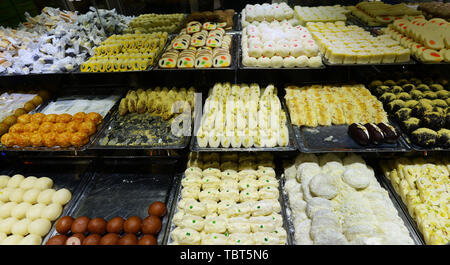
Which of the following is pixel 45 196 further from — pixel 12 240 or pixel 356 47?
pixel 356 47

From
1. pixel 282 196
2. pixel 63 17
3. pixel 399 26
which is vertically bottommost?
pixel 282 196

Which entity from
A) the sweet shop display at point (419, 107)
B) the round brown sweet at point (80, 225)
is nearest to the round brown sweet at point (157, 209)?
the round brown sweet at point (80, 225)

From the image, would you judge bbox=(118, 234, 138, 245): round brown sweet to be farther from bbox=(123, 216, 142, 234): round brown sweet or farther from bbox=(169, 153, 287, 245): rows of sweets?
bbox=(169, 153, 287, 245): rows of sweets

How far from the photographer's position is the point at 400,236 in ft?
6.65

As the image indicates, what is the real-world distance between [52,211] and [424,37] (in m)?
4.41

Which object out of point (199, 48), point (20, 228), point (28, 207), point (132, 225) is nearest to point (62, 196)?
point (28, 207)

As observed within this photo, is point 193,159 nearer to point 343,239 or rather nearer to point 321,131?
point 321,131

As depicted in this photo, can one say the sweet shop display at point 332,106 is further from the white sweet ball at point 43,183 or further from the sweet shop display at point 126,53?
the white sweet ball at point 43,183

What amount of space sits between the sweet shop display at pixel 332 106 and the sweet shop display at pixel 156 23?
1889mm

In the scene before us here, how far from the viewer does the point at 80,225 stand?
2.50m

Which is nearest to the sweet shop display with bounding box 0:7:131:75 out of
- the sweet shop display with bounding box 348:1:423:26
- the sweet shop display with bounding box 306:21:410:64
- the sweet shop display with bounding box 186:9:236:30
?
the sweet shop display with bounding box 186:9:236:30

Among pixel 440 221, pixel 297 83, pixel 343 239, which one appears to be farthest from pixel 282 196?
pixel 297 83

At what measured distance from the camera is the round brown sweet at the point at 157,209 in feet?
8.43

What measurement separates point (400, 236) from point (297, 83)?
6.80 ft
